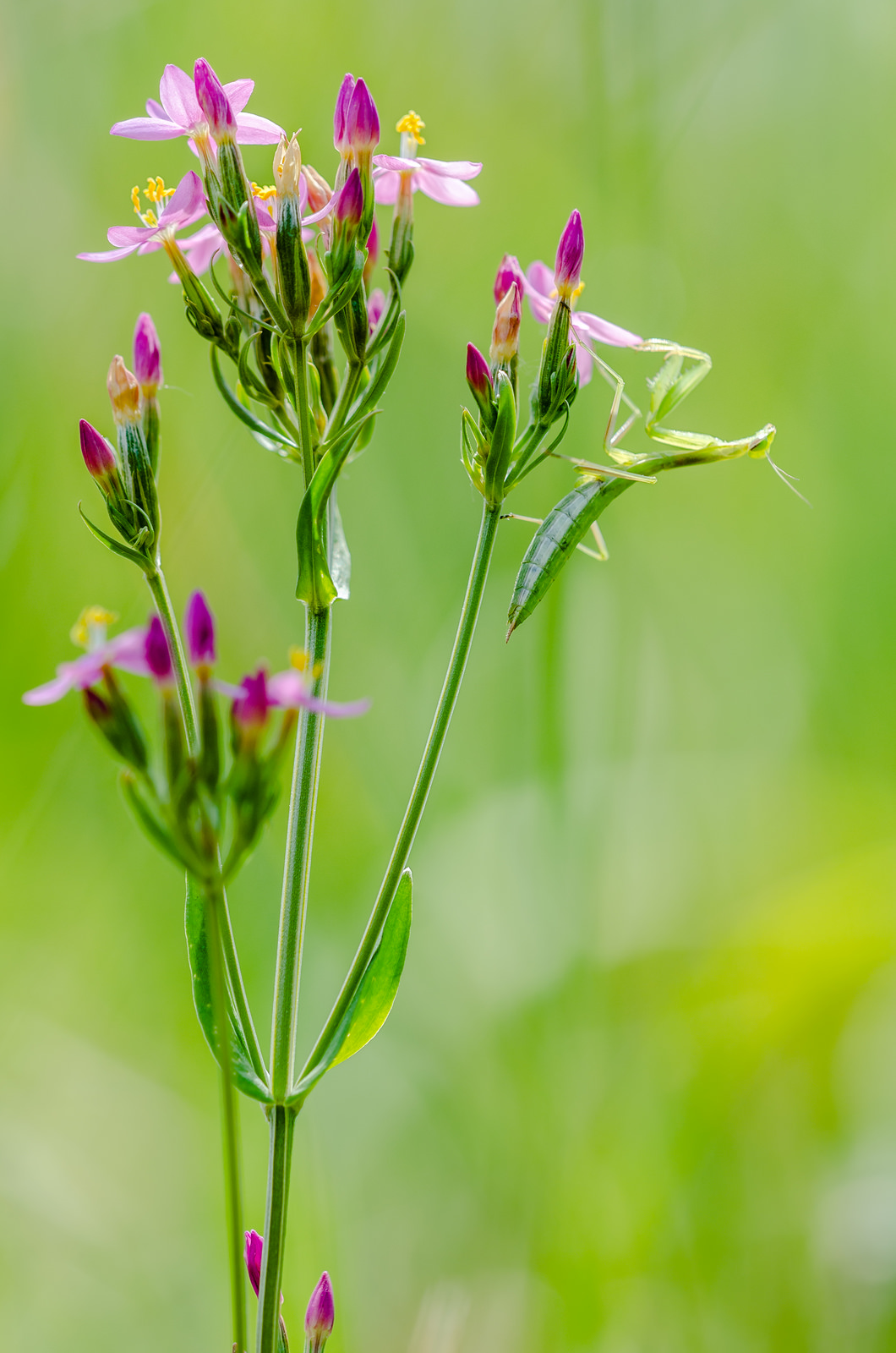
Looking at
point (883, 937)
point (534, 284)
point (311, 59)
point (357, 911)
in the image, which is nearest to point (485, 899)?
point (357, 911)

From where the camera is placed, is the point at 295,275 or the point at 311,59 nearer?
the point at 295,275

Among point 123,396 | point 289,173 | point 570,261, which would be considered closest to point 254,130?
point 289,173

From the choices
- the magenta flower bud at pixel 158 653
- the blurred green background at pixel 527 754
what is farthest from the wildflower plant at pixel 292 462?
the blurred green background at pixel 527 754

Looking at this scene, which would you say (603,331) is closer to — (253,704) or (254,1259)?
(253,704)

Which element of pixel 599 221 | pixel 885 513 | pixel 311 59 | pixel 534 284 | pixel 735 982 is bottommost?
pixel 735 982

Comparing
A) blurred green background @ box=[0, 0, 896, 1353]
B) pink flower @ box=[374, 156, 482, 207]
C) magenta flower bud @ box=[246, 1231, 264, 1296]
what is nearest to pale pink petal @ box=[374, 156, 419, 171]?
pink flower @ box=[374, 156, 482, 207]

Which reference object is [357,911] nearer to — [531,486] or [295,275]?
[531,486]

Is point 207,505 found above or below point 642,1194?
above

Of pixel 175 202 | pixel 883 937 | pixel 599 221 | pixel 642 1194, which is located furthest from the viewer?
pixel 599 221
